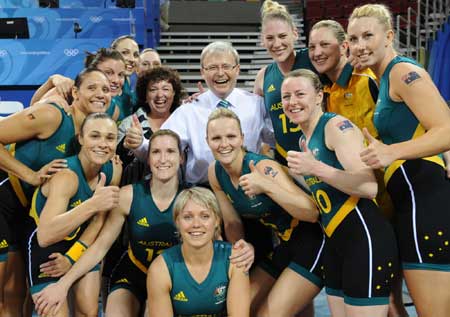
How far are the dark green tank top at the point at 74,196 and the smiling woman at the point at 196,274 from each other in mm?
577

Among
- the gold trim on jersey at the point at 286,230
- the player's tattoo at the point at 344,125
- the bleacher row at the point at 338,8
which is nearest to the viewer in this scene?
the player's tattoo at the point at 344,125

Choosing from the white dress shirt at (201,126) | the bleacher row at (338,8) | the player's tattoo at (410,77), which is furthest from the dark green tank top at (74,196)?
the bleacher row at (338,8)

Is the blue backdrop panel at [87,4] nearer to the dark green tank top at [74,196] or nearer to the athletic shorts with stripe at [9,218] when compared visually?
the athletic shorts with stripe at [9,218]

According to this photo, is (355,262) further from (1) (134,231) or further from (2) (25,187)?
(2) (25,187)

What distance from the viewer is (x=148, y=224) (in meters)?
3.55

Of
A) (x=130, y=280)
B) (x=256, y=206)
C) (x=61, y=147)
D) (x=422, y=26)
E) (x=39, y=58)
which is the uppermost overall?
(x=422, y=26)

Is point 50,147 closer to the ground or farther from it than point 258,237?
farther from it

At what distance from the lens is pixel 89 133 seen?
3387 mm

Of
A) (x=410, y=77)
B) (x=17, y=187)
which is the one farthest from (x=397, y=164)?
(x=17, y=187)

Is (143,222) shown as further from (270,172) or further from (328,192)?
(328,192)

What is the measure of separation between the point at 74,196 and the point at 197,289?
35.6 inches

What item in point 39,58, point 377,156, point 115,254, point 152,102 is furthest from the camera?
point 39,58

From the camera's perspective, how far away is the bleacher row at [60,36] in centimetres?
862

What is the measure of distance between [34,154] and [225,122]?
1.19 meters
